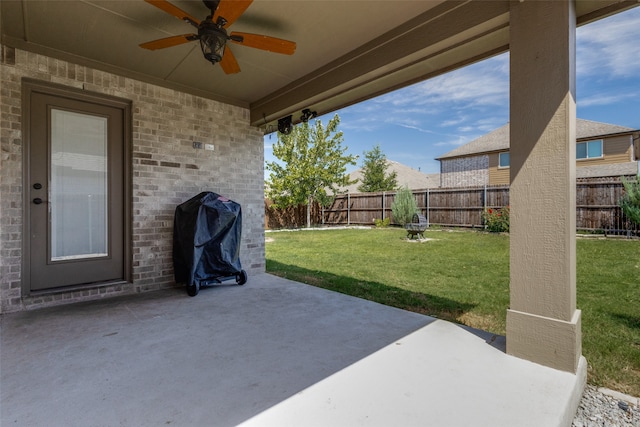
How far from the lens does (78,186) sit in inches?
140

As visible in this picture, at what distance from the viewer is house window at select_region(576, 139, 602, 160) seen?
13.4 metres

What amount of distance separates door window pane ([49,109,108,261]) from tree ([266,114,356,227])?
→ 34.5 feet

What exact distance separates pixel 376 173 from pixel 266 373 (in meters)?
21.3

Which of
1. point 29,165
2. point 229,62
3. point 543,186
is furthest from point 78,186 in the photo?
point 543,186

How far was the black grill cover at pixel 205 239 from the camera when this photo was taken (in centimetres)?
367

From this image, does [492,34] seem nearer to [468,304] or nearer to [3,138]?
[468,304]

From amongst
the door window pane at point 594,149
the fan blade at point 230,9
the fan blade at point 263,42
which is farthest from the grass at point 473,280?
the door window pane at point 594,149

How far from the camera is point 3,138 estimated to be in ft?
9.86

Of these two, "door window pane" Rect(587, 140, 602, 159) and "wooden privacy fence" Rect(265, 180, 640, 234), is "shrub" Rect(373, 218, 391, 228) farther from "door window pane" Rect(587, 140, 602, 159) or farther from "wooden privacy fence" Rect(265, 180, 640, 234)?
"door window pane" Rect(587, 140, 602, 159)

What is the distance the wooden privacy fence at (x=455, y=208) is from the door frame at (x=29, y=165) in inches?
420

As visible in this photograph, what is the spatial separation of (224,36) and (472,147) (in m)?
17.7

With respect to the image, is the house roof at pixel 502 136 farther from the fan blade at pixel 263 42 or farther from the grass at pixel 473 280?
the fan blade at pixel 263 42

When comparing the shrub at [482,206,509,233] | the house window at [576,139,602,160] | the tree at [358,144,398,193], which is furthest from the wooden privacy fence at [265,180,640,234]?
the tree at [358,144,398,193]

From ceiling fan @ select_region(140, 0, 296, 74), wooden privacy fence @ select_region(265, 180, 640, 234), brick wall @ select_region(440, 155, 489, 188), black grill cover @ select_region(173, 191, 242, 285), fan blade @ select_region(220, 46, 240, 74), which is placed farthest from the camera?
brick wall @ select_region(440, 155, 489, 188)
